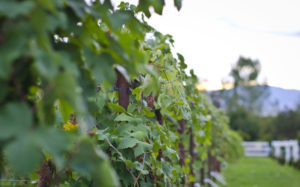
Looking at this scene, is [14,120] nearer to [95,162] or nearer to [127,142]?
[95,162]

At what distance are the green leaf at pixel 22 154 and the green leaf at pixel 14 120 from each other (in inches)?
0.7

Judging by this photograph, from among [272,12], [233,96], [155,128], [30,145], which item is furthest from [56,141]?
[233,96]

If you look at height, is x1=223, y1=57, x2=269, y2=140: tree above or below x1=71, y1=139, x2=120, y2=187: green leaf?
above

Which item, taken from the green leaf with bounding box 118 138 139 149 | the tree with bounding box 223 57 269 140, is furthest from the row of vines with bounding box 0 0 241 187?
the tree with bounding box 223 57 269 140

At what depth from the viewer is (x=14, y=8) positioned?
490 millimetres

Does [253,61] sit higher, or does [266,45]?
[253,61]

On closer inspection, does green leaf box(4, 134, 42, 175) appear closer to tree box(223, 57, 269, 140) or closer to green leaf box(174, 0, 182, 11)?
green leaf box(174, 0, 182, 11)

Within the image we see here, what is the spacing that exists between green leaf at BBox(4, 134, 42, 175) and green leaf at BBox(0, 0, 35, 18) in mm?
181

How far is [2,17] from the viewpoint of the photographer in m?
0.56

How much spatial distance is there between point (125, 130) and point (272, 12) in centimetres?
510

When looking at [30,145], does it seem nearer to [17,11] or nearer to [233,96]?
[17,11]

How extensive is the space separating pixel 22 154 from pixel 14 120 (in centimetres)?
6

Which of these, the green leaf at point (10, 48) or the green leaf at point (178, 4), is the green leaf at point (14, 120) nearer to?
the green leaf at point (10, 48)

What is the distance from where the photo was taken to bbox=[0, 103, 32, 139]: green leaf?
0.47 meters
